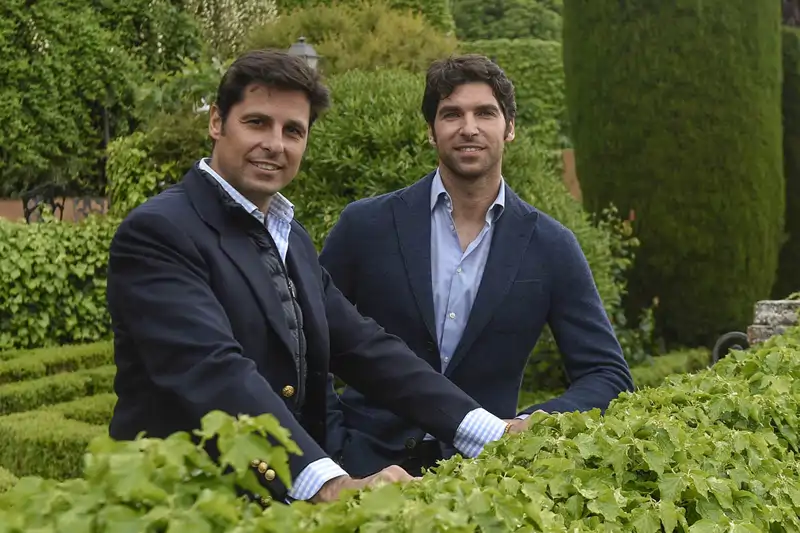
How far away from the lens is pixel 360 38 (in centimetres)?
1123

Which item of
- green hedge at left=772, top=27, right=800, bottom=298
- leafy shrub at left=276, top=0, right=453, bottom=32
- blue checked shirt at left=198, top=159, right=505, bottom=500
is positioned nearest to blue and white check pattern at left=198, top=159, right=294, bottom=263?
blue checked shirt at left=198, top=159, right=505, bottom=500

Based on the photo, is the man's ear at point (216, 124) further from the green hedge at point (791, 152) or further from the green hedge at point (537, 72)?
the green hedge at point (537, 72)

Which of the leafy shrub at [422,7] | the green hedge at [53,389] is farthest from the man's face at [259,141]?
the leafy shrub at [422,7]

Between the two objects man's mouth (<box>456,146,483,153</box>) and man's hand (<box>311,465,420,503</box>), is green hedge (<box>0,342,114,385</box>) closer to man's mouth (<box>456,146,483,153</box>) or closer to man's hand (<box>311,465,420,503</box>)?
man's mouth (<box>456,146,483,153</box>)

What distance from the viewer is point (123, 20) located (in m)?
13.3

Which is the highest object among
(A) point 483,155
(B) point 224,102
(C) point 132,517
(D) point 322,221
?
(B) point 224,102

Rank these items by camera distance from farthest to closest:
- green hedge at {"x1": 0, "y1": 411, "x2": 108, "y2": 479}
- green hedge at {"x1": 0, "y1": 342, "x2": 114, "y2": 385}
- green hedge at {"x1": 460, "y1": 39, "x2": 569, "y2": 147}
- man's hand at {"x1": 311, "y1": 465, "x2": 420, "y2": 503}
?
green hedge at {"x1": 460, "y1": 39, "x2": 569, "y2": 147}, green hedge at {"x1": 0, "y1": 342, "x2": 114, "y2": 385}, green hedge at {"x1": 0, "y1": 411, "x2": 108, "y2": 479}, man's hand at {"x1": 311, "y1": 465, "x2": 420, "y2": 503}

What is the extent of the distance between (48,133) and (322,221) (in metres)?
7.24

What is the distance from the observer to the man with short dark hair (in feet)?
6.26

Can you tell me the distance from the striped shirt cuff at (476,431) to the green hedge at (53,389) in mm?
5774

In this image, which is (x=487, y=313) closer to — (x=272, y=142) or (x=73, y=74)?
(x=272, y=142)

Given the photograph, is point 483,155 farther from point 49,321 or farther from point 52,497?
point 49,321

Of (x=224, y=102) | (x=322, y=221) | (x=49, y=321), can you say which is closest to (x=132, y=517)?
(x=224, y=102)

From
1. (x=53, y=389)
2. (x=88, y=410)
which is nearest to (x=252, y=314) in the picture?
(x=88, y=410)
